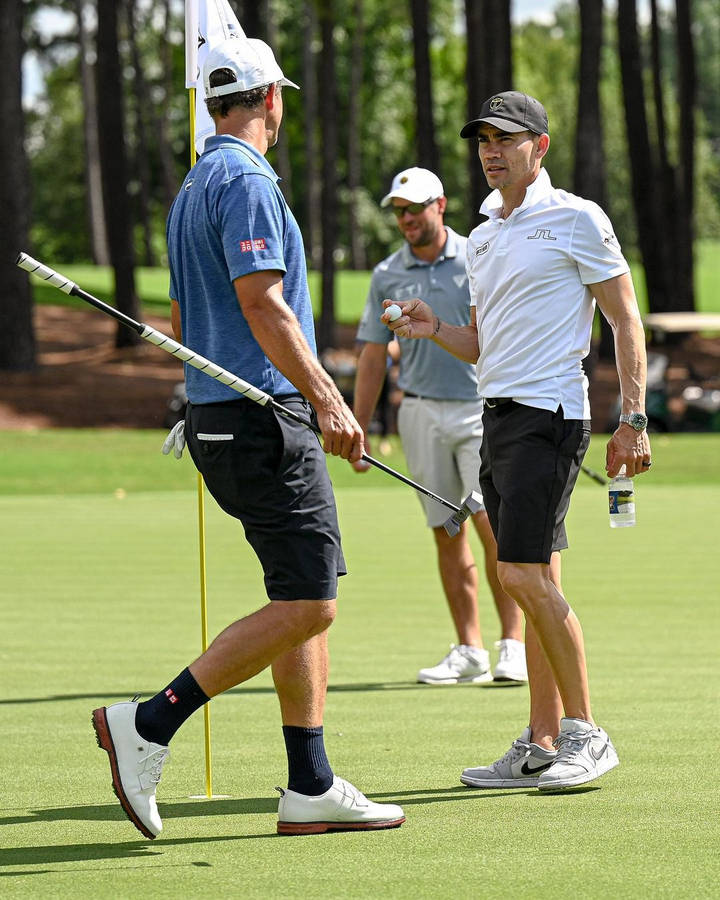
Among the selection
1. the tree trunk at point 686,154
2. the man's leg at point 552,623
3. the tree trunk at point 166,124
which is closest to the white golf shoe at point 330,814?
the man's leg at point 552,623

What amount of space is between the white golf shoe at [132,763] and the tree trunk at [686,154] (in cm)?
4112

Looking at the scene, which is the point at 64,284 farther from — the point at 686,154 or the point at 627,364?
the point at 686,154

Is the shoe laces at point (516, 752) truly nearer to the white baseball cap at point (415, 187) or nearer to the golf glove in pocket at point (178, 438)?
the golf glove in pocket at point (178, 438)

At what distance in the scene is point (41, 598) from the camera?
10664 millimetres

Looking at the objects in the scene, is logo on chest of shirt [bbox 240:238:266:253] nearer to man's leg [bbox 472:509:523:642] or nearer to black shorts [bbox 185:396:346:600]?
black shorts [bbox 185:396:346:600]

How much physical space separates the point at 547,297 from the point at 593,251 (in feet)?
0.73

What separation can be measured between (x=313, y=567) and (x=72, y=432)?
23442 mm

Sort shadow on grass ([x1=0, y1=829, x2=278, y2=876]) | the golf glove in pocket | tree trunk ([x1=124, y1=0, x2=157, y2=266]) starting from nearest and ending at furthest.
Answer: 1. shadow on grass ([x1=0, y1=829, x2=278, y2=876])
2. the golf glove in pocket
3. tree trunk ([x1=124, y1=0, x2=157, y2=266])

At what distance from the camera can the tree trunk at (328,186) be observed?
38875 mm

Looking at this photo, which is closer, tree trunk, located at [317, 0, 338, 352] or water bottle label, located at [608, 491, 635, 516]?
water bottle label, located at [608, 491, 635, 516]

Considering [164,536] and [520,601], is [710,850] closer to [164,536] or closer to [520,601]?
[520,601]

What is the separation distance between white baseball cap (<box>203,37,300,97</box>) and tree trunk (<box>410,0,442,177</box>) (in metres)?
31.6

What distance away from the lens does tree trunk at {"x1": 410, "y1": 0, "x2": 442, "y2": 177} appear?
3653cm

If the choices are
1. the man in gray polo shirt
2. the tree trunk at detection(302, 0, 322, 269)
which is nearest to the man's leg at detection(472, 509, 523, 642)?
the man in gray polo shirt
